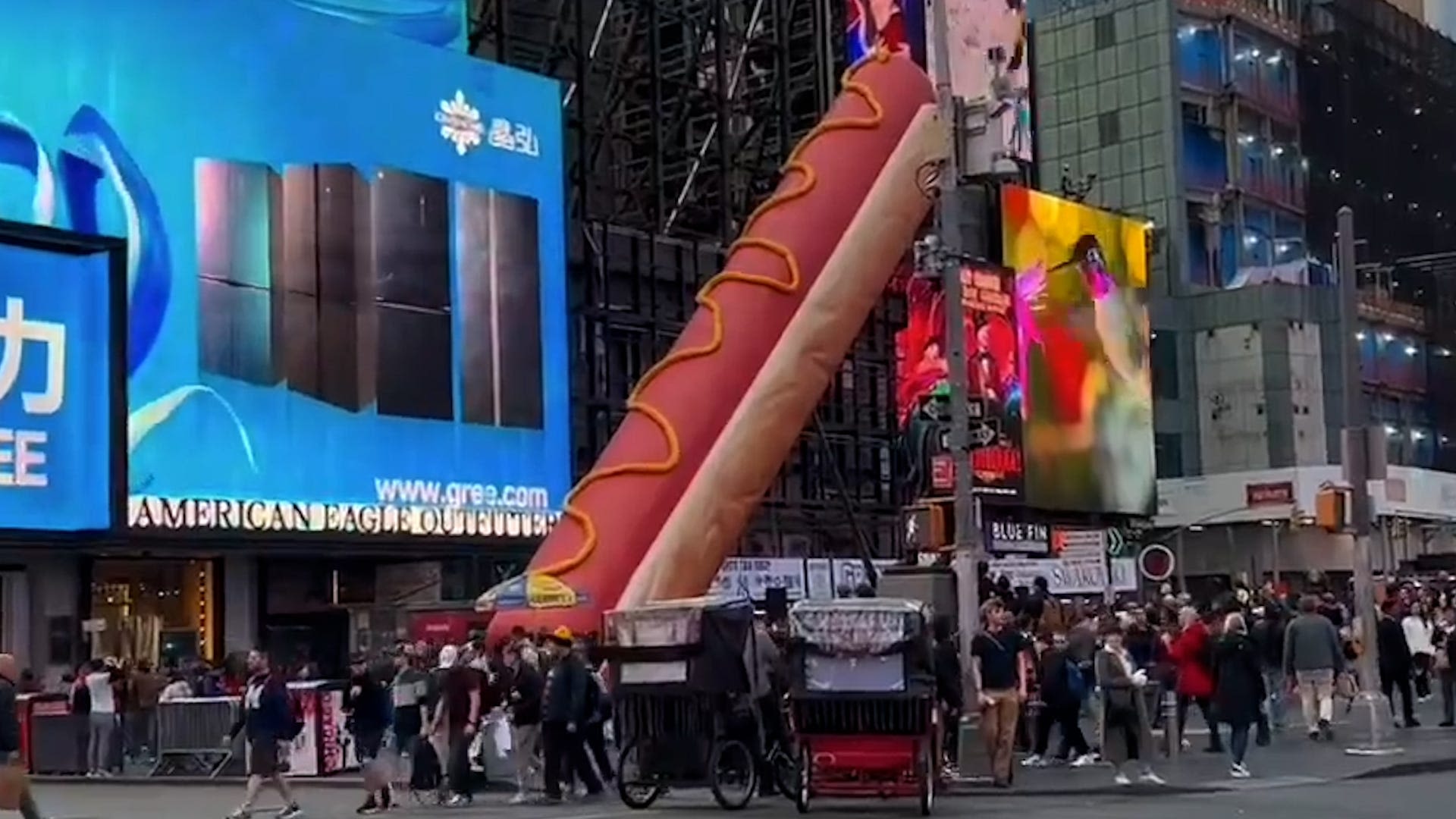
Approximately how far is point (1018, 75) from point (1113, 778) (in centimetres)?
1333

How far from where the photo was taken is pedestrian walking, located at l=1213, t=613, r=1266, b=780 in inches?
848

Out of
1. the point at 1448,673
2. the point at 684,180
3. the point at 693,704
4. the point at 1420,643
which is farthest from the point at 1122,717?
the point at 684,180

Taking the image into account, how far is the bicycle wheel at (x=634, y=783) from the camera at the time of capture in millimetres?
19359

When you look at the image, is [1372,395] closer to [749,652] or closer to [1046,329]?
[1046,329]

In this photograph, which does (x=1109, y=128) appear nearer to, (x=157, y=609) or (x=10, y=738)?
(x=157, y=609)

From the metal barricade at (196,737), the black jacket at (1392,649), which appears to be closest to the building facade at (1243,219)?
the black jacket at (1392,649)

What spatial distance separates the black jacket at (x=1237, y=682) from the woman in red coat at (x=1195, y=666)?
170 cm

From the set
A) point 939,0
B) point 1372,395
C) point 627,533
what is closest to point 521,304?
point 627,533

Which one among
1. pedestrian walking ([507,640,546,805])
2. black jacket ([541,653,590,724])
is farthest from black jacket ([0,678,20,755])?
pedestrian walking ([507,640,546,805])

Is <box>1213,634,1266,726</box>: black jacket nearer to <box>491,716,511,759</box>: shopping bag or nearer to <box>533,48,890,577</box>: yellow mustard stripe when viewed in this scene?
<box>491,716,511,759</box>: shopping bag

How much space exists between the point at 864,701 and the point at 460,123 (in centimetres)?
Result: 2718

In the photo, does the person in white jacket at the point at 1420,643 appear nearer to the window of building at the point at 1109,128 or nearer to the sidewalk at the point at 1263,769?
the sidewalk at the point at 1263,769

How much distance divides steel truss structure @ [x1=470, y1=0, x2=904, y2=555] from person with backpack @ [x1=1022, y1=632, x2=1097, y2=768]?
21.6 meters

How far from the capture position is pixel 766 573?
120 feet
